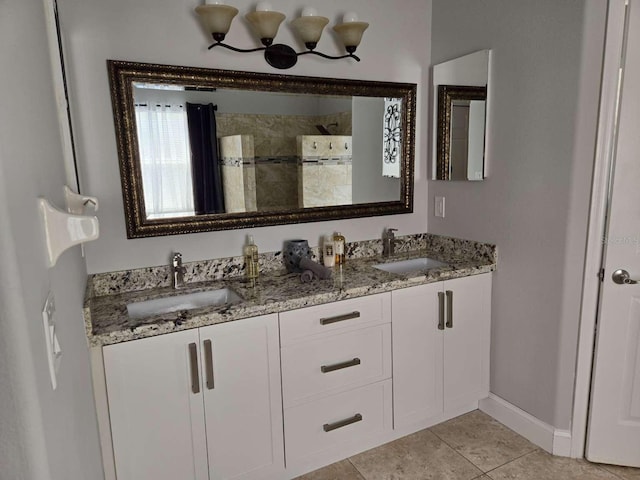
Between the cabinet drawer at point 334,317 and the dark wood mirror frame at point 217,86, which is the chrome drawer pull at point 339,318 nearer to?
the cabinet drawer at point 334,317

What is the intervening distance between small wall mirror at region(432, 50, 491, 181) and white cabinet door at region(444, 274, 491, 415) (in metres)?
0.63

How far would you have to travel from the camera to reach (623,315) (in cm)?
195

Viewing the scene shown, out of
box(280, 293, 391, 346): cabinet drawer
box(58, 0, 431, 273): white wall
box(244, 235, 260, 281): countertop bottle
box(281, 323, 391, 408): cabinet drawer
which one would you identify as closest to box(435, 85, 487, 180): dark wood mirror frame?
box(58, 0, 431, 273): white wall

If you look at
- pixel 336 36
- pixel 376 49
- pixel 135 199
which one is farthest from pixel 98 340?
pixel 376 49

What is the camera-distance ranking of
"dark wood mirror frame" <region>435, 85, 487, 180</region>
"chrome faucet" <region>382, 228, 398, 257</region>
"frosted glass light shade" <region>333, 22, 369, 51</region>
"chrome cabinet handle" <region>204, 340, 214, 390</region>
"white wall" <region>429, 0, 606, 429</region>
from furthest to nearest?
"chrome faucet" <region>382, 228, 398, 257</region> → "dark wood mirror frame" <region>435, 85, 487, 180</region> → "frosted glass light shade" <region>333, 22, 369, 51</region> → "white wall" <region>429, 0, 606, 429</region> → "chrome cabinet handle" <region>204, 340, 214, 390</region>

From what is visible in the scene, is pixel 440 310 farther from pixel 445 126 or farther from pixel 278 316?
pixel 445 126

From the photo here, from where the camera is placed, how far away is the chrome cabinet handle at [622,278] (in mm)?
1905

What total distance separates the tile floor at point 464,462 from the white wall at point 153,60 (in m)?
1.17

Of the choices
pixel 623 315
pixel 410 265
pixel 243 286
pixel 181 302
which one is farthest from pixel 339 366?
pixel 623 315

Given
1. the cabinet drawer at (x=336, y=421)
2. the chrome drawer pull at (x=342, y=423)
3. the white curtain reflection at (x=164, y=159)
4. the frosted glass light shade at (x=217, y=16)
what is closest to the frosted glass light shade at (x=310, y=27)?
the frosted glass light shade at (x=217, y=16)

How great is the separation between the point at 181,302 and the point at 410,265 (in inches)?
53.2

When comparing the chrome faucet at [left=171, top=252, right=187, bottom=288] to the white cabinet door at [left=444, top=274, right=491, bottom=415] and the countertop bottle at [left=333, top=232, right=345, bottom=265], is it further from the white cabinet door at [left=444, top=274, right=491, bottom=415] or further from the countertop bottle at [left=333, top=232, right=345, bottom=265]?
the white cabinet door at [left=444, top=274, right=491, bottom=415]

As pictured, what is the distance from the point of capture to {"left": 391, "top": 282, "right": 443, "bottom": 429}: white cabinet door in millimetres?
2154

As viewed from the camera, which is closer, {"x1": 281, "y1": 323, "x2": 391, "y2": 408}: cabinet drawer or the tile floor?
{"x1": 281, "y1": 323, "x2": 391, "y2": 408}: cabinet drawer
